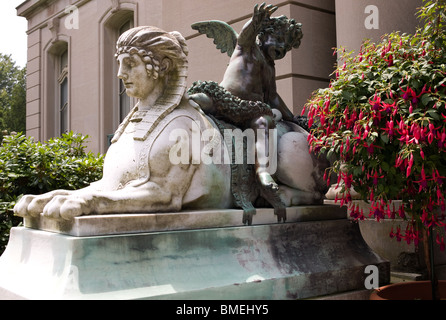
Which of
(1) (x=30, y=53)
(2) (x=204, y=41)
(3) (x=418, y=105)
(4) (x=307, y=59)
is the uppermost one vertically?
(1) (x=30, y=53)

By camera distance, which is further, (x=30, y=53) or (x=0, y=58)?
(x=0, y=58)

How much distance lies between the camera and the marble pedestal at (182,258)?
10.1 ft

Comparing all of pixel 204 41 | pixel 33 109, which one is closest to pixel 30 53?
pixel 33 109

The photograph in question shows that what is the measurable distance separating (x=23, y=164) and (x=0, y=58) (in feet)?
96.4

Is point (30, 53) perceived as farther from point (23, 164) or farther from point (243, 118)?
point (243, 118)

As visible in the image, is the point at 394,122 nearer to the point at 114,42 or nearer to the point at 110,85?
the point at 110,85

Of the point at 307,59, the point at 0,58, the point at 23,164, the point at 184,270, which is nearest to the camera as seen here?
Answer: the point at 184,270

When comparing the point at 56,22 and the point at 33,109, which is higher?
the point at 56,22

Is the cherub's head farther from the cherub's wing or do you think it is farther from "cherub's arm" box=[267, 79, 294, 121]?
the cherub's wing

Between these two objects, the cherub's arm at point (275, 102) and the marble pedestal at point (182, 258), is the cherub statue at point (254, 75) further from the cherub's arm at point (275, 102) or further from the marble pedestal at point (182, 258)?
the marble pedestal at point (182, 258)

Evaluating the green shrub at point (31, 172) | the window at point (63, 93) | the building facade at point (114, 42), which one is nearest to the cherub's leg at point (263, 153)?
the building facade at point (114, 42)

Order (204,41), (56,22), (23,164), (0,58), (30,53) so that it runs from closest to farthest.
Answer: (23,164), (204,41), (56,22), (30,53), (0,58)

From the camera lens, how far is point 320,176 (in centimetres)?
445

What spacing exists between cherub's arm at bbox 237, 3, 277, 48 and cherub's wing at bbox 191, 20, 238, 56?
1.90 feet
